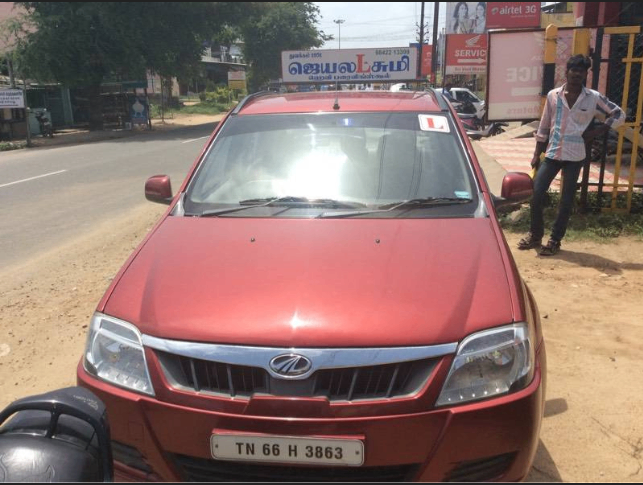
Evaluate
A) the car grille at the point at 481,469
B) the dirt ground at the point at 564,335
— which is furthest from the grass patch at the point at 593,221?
the car grille at the point at 481,469

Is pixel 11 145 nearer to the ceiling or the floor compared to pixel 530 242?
nearer to the floor

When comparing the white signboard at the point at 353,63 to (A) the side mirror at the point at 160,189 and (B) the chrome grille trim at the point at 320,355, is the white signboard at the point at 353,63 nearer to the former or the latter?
(A) the side mirror at the point at 160,189

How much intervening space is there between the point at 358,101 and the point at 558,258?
10.5 feet

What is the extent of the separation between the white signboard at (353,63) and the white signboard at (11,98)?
53.6 ft

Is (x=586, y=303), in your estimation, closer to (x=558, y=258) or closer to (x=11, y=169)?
(x=558, y=258)

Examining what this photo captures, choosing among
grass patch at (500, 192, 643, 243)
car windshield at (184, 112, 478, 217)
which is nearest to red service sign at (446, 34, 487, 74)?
grass patch at (500, 192, 643, 243)

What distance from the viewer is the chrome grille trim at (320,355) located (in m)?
2.01

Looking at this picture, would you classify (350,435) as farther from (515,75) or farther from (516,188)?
(515,75)

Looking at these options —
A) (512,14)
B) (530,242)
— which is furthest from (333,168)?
(512,14)

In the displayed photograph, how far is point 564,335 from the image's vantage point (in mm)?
4223

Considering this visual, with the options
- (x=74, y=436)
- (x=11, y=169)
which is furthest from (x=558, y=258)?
(x=11, y=169)

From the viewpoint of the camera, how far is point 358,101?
12.8 ft

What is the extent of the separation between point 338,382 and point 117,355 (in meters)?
0.85

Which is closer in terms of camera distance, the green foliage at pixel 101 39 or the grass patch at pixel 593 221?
the grass patch at pixel 593 221
